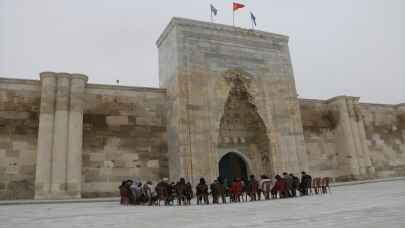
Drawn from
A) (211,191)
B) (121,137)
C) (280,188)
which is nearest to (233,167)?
(121,137)

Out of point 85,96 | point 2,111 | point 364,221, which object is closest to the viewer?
point 364,221

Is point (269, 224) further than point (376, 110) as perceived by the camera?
No

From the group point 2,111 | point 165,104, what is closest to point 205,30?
point 165,104

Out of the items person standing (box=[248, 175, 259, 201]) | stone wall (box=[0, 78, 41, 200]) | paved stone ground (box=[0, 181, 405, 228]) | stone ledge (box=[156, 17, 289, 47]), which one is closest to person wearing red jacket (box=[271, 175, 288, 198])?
person standing (box=[248, 175, 259, 201])

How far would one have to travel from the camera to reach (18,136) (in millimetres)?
13133

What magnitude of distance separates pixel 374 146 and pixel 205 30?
1279 centimetres

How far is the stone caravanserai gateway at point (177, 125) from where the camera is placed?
13.0m

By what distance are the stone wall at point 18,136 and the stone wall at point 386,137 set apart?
1813 centimetres

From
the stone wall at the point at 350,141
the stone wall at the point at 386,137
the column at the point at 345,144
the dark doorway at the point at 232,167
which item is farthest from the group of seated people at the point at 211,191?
the stone wall at the point at 386,137

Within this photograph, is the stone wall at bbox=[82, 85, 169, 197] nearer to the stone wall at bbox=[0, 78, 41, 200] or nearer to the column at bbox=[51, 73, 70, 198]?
the column at bbox=[51, 73, 70, 198]

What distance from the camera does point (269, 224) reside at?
Result: 4.23 meters

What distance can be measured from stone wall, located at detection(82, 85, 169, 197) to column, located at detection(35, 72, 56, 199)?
4.51 ft

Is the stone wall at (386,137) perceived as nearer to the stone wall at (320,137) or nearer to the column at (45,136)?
the stone wall at (320,137)

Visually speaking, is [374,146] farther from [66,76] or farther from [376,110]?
[66,76]
